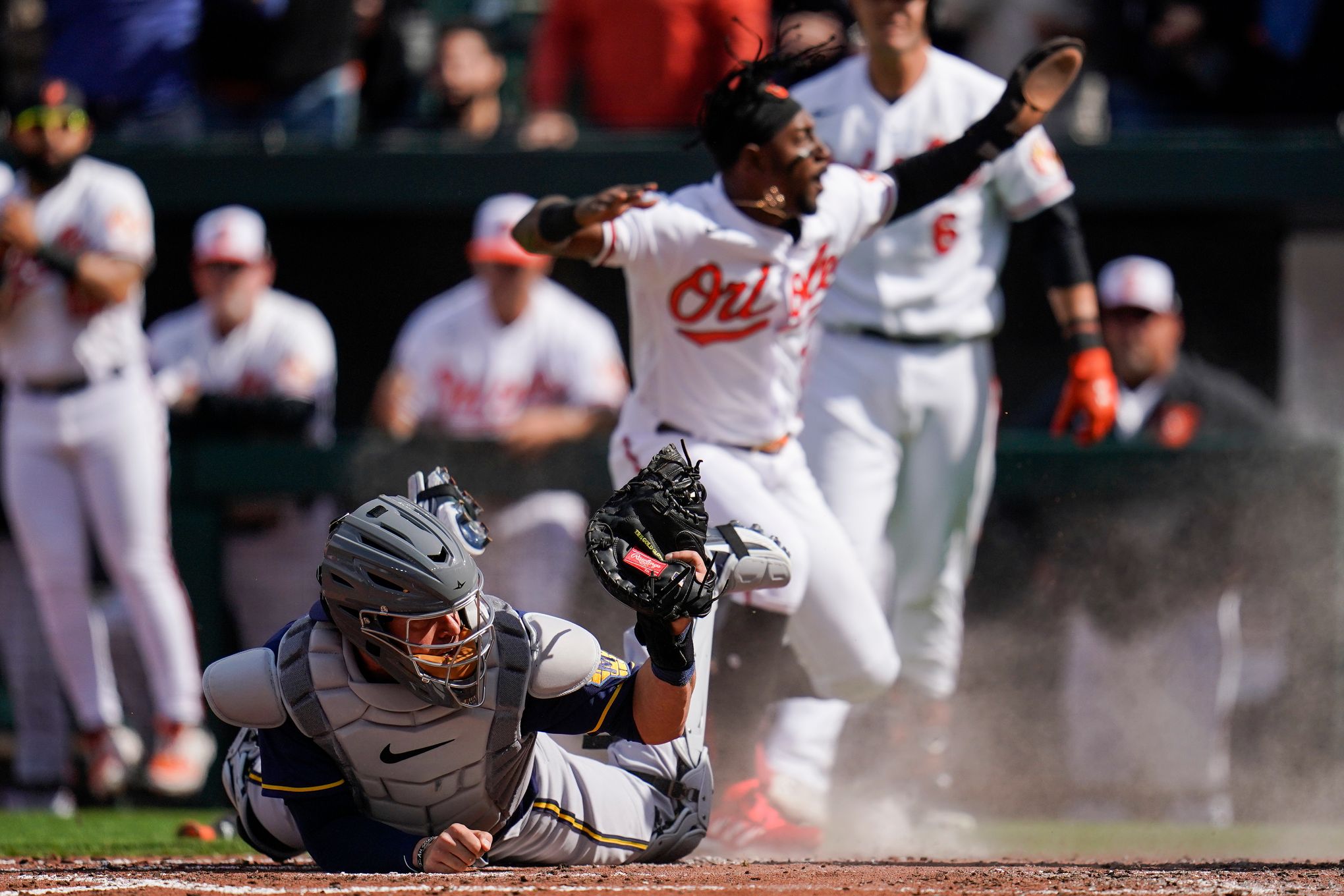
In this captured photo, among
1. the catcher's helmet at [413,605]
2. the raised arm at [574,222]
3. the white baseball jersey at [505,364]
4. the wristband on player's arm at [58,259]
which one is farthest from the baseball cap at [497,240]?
the catcher's helmet at [413,605]

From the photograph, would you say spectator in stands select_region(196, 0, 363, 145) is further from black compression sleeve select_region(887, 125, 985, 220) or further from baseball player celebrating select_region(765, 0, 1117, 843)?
black compression sleeve select_region(887, 125, 985, 220)

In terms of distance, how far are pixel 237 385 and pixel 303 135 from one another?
4.43 feet

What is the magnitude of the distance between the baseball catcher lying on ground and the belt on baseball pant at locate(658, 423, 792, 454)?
737mm

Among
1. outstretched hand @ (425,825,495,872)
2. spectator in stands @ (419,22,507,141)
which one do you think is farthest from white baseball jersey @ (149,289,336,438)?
outstretched hand @ (425,825,495,872)

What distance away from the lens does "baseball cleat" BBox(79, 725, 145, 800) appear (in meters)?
6.46

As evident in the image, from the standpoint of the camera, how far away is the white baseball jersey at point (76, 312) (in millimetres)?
6621

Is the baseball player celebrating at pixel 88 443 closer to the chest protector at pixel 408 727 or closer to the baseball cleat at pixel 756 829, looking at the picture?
the baseball cleat at pixel 756 829

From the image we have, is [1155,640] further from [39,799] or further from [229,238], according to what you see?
[39,799]

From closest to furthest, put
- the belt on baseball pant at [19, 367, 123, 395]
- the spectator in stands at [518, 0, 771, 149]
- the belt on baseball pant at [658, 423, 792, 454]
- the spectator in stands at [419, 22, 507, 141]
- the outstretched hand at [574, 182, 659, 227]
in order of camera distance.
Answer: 1. the outstretched hand at [574, 182, 659, 227]
2. the belt on baseball pant at [658, 423, 792, 454]
3. the belt on baseball pant at [19, 367, 123, 395]
4. the spectator in stands at [518, 0, 771, 149]
5. the spectator in stands at [419, 22, 507, 141]

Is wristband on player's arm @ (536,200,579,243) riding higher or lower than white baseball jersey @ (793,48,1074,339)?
higher

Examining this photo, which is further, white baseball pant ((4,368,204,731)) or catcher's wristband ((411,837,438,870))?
white baseball pant ((4,368,204,731))

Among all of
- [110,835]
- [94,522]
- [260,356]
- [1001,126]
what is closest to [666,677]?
[1001,126]

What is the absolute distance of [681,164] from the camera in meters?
7.39

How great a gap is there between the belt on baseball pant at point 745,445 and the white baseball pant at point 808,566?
0.01 m
